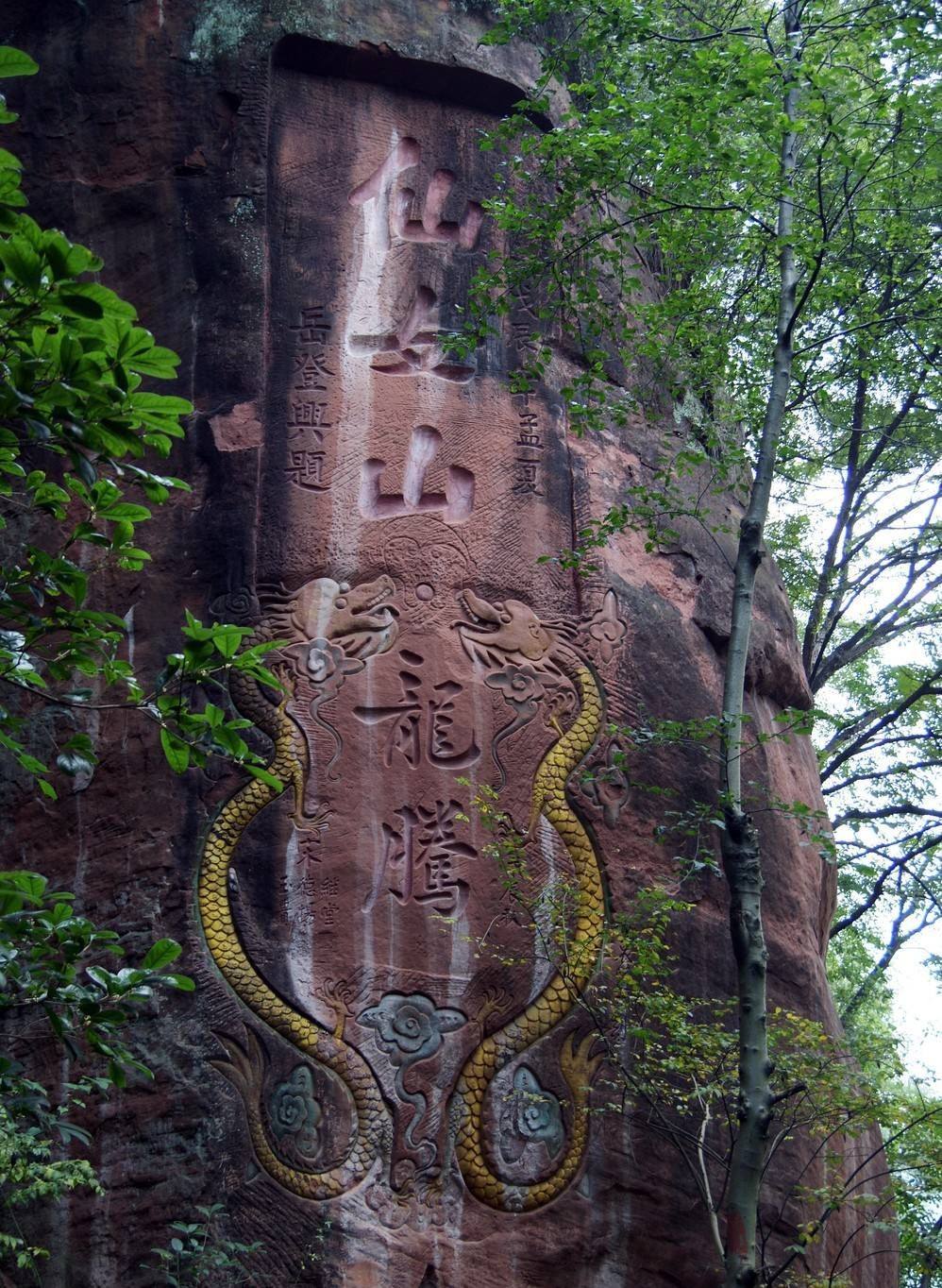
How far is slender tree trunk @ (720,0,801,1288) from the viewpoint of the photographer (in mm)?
5676

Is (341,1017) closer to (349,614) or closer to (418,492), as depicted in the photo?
(349,614)

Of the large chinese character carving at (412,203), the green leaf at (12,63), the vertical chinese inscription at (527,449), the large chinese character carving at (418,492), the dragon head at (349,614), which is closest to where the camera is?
the green leaf at (12,63)

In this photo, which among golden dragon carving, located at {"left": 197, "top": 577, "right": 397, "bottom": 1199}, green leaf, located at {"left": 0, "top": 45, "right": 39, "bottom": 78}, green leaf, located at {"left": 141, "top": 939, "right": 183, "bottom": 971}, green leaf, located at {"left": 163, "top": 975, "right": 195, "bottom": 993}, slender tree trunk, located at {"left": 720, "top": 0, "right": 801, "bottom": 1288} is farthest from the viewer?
golden dragon carving, located at {"left": 197, "top": 577, "right": 397, "bottom": 1199}

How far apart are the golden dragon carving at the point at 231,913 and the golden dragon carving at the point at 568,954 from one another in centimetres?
38

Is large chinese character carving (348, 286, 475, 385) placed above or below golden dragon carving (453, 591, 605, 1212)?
above

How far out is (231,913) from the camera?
22.8ft

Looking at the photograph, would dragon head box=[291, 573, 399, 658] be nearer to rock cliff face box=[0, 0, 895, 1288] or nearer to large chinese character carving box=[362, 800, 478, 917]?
rock cliff face box=[0, 0, 895, 1288]

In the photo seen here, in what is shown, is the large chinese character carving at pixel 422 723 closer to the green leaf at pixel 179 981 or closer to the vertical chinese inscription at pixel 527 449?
the vertical chinese inscription at pixel 527 449

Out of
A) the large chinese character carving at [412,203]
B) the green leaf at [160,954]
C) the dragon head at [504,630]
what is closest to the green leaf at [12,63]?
the green leaf at [160,954]

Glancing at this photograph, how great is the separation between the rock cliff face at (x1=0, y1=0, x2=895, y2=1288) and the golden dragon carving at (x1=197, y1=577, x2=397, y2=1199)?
0.01 meters

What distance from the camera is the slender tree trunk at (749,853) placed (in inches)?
223

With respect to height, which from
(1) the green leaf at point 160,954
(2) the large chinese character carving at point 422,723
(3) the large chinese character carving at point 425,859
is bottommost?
(1) the green leaf at point 160,954

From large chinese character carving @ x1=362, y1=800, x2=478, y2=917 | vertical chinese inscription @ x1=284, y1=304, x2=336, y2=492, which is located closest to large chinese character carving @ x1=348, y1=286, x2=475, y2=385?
vertical chinese inscription @ x1=284, y1=304, x2=336, y2=492

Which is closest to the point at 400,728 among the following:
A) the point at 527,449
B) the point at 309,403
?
the point at 527,449
